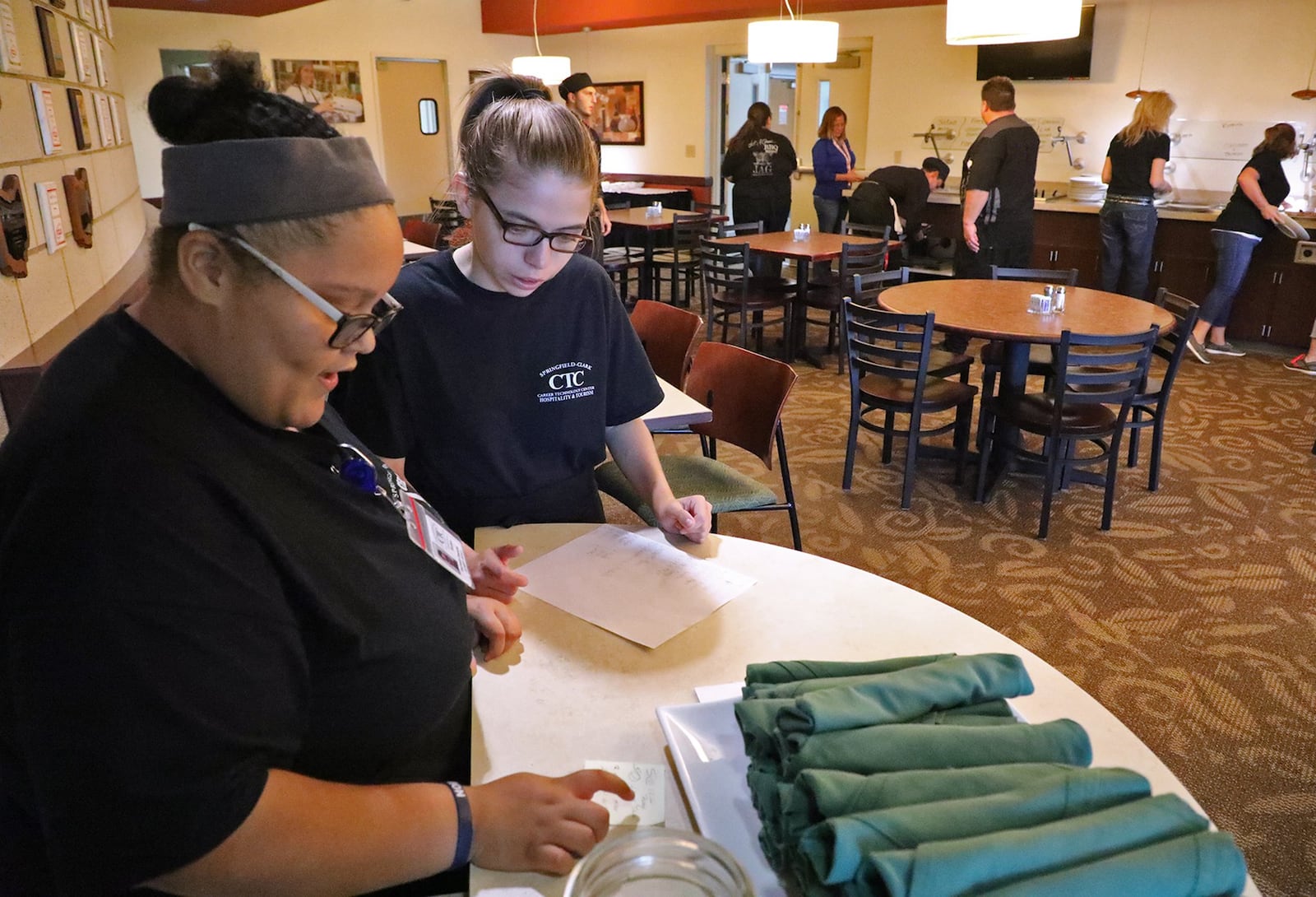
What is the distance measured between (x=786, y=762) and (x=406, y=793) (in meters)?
0.35

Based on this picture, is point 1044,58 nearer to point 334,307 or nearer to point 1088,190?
point 1088,190

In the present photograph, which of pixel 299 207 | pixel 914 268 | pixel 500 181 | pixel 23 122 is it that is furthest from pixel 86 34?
pixel 914 268

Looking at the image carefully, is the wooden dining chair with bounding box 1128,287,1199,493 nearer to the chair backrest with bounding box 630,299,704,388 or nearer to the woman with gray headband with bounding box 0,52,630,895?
the chair backrest with bounding box 630,299,704,388

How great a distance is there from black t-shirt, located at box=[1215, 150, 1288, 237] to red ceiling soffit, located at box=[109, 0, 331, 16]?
7382 millimetres

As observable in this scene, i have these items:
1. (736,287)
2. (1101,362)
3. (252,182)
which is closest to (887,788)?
(252,182)

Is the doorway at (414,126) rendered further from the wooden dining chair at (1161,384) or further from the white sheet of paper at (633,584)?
the white sheet of paper at (633,584)

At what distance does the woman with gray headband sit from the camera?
62cm

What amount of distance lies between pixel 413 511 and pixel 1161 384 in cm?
365

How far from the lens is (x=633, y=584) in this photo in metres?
1.32

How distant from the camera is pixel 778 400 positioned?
252cm

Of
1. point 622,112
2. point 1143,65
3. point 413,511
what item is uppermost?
point 1143,65

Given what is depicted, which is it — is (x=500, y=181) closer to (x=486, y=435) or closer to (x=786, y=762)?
(x=486, y=435)

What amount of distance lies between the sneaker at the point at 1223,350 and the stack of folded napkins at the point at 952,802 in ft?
20.2

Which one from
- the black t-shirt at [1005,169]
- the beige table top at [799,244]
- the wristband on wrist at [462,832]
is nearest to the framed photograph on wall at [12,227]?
the wristband on wrist at [462,832]
